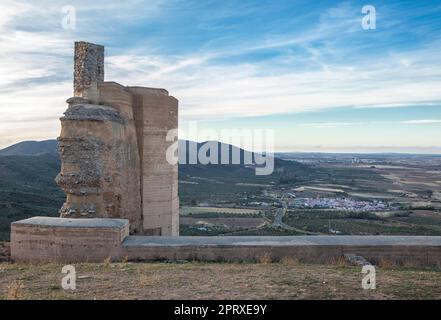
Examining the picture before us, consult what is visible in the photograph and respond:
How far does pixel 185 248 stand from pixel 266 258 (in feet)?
6.28

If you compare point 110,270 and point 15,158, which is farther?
point 15,158

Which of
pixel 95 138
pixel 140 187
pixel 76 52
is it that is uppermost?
pixel 76 52

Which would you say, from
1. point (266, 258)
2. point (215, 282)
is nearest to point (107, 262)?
point (215, 282)

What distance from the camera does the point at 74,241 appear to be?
33.6 feet

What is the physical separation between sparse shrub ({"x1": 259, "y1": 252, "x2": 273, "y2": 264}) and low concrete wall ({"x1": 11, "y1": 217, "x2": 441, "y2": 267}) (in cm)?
2

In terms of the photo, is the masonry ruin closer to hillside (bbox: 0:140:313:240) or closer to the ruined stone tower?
the ruined stone tower

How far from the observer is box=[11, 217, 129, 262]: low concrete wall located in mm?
10219

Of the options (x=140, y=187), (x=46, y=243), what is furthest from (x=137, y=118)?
(x=46, y=243)

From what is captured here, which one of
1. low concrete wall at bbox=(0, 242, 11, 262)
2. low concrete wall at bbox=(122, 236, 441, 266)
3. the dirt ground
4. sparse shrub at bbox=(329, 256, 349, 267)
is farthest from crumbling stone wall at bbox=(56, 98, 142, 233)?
sparse shrub at bbox=(329, 256, 349, 267)

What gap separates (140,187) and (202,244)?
398 centimetres
